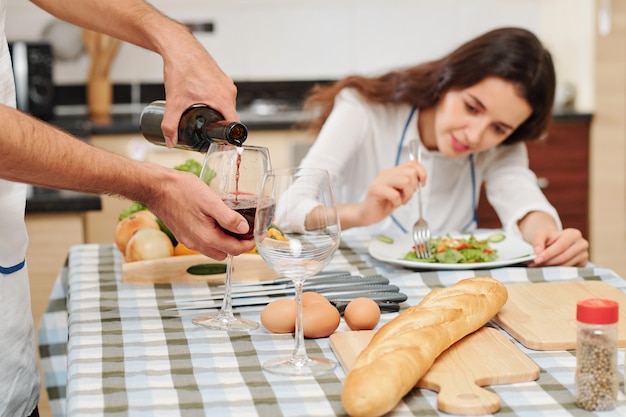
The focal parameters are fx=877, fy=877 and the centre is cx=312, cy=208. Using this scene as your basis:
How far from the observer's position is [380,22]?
430 centimetres

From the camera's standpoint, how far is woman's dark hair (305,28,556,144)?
214cm

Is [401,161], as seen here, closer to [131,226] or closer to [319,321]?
[131,226]

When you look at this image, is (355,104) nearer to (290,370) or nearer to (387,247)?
(387,247)

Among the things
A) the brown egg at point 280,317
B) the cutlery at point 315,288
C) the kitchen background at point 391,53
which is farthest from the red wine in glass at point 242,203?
the kitchen background at point 391,53

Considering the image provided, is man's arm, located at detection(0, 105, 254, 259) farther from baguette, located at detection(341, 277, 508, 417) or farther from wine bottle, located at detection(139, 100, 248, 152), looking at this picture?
baguette, located at detection(341, 277, 508, 417)

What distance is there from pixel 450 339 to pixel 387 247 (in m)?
0.75

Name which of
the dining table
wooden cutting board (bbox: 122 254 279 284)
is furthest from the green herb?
wooden cutting board (bbox: 122 254 279 284)

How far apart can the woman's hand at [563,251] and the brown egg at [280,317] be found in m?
0.64

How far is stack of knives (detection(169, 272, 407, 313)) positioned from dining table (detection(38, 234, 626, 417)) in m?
0.02

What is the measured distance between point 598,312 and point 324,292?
571 millimetres

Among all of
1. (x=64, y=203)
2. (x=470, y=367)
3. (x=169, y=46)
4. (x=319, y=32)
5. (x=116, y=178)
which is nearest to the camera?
(x=470, y=367)

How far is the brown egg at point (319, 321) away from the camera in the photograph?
1.21 m

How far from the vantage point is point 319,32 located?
4.30 metres

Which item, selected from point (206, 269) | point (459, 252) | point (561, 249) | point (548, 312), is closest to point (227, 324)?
point (206, 269)
